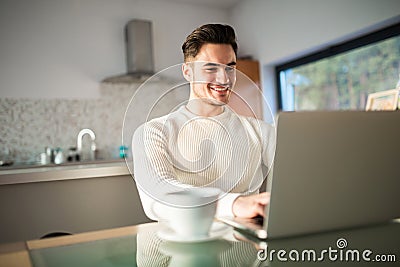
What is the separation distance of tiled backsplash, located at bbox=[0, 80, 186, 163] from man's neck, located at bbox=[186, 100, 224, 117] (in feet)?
10.8

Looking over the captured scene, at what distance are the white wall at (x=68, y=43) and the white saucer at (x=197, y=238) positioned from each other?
3531mm

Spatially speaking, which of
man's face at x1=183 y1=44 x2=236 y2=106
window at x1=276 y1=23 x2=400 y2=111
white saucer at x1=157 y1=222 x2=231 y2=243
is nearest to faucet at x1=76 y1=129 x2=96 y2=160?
window at x1=276 y1=23 x2=400 y2=111

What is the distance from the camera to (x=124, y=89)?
426cm

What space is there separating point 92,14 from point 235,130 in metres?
3.65

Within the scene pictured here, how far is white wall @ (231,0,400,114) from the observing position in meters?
3.03

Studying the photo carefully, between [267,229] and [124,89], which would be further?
[124,89]

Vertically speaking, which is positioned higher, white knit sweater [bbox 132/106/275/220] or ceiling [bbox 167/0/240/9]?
ceiling [bbox 167/0/240/9]

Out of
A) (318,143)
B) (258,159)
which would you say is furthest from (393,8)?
(318,143)

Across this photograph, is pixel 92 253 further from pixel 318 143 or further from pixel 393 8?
pixel 393 8

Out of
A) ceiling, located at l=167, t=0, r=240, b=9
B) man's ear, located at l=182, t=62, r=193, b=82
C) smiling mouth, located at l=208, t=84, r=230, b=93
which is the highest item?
ceiling, located at l=167, t=0, r=240, b=9

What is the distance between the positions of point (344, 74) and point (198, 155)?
3069mm

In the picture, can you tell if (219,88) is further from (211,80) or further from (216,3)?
(216,3)

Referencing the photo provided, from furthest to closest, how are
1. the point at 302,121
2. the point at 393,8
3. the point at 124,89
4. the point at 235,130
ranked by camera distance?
the point at 124,89
the point at 393,8
the point at 235,130
the point at 302,121

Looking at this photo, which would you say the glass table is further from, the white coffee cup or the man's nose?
the man's nose
